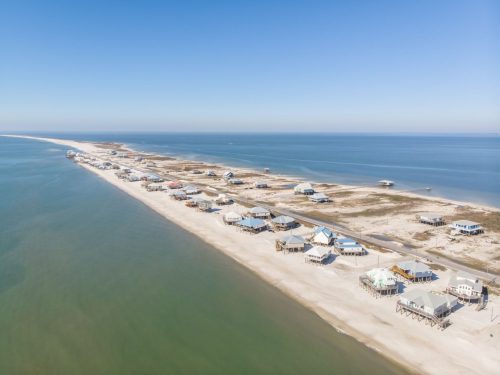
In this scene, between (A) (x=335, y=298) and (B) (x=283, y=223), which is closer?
(A) (x=335, y=298)

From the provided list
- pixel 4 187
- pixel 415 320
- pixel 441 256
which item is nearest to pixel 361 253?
pixel 441 256

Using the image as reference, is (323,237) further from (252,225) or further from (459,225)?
(459,225)

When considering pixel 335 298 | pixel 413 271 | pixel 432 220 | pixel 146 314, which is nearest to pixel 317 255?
pixel 335 298

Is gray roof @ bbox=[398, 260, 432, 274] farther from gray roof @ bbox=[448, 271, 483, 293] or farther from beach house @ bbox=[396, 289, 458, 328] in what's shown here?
beach house @ bbox=[396, 289, 458, 328]

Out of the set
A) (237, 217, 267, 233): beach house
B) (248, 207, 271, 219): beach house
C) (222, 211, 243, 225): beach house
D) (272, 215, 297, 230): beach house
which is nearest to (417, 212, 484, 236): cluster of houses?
(272, 215, 297, 230): beach house

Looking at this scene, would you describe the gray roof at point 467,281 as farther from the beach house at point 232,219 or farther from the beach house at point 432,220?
the beach house at point 232,219

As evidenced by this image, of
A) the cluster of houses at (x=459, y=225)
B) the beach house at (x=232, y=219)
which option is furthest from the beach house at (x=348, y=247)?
the cluster of houses at (x=459, y=225)
